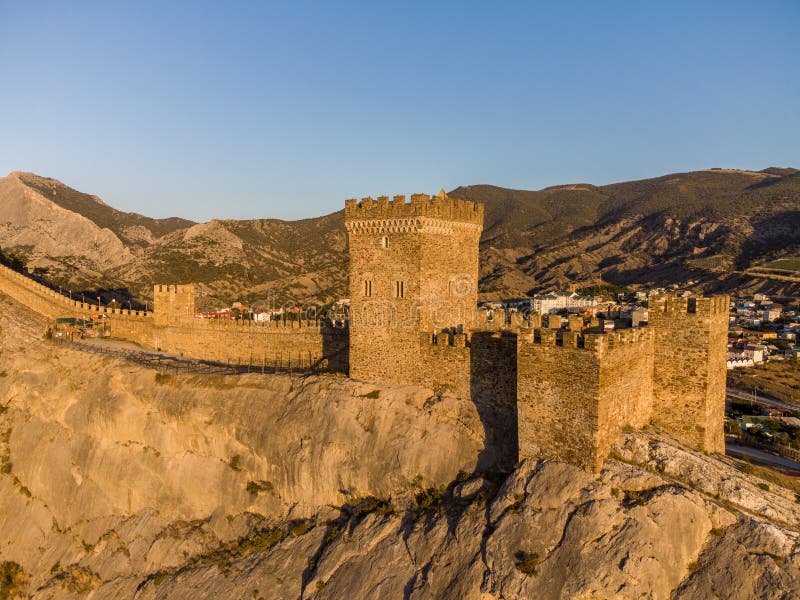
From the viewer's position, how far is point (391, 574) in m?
16.3

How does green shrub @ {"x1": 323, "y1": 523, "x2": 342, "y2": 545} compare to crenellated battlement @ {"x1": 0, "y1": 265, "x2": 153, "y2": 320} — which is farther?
crenellated battlement @ {"x1": 0, "y1": 265, "x2": 153, "y2": 320}

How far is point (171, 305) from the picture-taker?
34.6 metres

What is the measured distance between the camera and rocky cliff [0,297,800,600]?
13.6 meters

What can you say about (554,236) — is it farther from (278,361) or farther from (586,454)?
(586,454)

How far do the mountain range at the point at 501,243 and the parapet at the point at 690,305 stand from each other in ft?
197

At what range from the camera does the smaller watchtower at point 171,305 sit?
34.5 m

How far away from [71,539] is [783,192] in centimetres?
15234

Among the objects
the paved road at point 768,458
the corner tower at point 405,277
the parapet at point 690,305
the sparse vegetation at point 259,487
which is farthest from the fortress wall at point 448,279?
the paved road at point 768,458

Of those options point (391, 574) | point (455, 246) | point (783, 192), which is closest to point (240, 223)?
point (455, 246)

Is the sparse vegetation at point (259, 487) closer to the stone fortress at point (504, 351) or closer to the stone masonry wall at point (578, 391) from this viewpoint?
the stone fortress at point (504, 351)

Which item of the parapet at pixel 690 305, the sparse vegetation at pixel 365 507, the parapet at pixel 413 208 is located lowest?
the sparse vegetation at pixel 365 507

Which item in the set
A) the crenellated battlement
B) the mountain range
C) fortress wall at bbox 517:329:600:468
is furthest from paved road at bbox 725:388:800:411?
the crenellated battlement

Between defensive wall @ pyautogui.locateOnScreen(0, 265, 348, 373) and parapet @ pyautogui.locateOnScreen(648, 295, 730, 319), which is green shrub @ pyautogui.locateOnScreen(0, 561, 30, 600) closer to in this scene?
defensive wall @ pyautogui.locateOnScreen(0, 265, 348, 373)

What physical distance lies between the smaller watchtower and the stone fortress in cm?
1049
